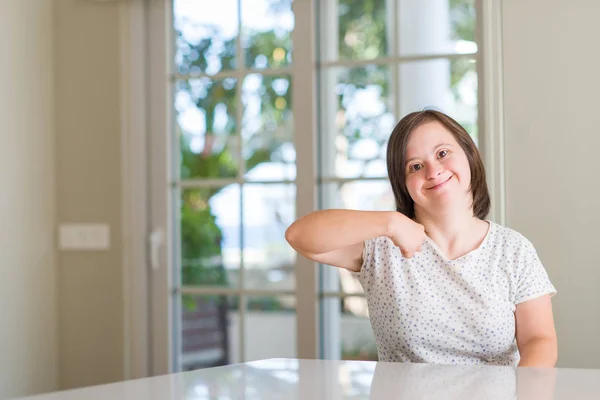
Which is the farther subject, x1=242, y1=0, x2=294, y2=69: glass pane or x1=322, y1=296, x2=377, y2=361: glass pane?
x1=242, y1=0, x2=294, y2=69: glass pane

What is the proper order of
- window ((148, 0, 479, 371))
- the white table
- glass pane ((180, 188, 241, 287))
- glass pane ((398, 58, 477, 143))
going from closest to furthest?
the white table → glass pane ((398, 58, 477, 143)) → window ((148, 0, 479, 371)) → glass pane ((180, 188, 241, 287))

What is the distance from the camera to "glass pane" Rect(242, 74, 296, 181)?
3395mm

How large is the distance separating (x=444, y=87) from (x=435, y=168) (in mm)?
1254

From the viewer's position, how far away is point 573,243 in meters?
2.83

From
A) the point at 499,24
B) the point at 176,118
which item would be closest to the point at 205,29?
the point at 176,118

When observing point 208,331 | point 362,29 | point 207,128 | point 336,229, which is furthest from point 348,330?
point 336,229

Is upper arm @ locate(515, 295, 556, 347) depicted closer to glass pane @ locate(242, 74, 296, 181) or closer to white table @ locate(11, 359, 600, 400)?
white table @ locate(11, 359, 600, 400)

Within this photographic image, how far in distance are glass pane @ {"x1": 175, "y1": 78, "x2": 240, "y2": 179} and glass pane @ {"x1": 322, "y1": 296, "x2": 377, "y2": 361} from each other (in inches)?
28.3

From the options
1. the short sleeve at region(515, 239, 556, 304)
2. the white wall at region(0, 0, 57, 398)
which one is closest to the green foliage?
the white wall at region(0, 0, 57, 398)

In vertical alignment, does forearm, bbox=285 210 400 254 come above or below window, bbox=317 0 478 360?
below

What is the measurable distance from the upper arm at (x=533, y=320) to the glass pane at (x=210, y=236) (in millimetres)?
1734

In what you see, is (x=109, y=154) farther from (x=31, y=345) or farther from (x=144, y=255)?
(x=31, y=345)

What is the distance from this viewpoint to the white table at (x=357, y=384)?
1.17 meters

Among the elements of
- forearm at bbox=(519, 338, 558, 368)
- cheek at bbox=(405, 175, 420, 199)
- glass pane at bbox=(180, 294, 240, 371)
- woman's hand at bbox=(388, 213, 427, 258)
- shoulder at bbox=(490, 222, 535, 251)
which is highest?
cheek at bbox=(405, 175, 420, 199)
